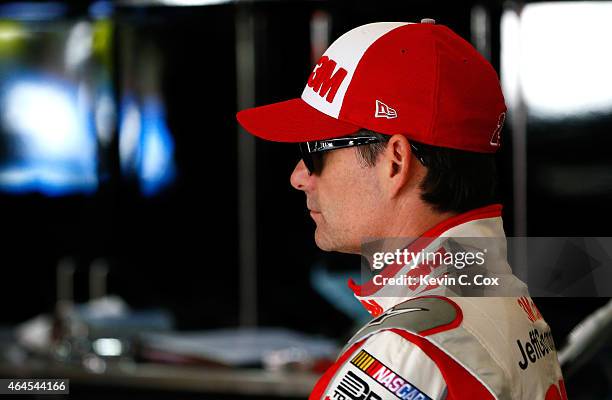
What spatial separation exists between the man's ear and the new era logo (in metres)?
0.02

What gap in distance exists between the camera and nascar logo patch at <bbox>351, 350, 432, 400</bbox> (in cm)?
96

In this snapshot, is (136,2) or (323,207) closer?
(323,207)

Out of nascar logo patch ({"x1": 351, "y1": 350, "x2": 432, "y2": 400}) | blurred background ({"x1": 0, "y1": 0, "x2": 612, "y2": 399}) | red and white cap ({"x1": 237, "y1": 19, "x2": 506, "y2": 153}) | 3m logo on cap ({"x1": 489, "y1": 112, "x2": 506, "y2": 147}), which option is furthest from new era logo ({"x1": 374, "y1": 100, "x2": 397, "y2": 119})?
blurred background ({"x1": 0, "y1": 0, "x2": 612, "y2": 399})

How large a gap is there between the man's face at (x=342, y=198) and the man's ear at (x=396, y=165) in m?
0.02

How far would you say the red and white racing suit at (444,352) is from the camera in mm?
968

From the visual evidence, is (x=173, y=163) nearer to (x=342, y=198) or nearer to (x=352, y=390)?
A: (x=342, y=198)

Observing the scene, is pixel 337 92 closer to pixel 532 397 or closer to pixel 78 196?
pixel 532 397

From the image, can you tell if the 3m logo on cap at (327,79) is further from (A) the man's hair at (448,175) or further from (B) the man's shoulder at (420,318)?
(B) the man's shoulder at (420,318)

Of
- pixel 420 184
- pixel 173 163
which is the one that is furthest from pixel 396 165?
pixel 173 163

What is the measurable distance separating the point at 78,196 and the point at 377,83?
280cm

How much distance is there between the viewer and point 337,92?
3.75ft

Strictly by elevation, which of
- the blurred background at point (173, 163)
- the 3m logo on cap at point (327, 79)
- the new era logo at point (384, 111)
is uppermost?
the 3m logo on cap at point (327, 79)

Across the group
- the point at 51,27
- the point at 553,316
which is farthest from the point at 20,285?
the point at 553,316

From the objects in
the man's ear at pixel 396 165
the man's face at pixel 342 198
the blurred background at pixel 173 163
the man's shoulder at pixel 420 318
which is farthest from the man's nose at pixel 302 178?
the blurred background at pixel 173 163
